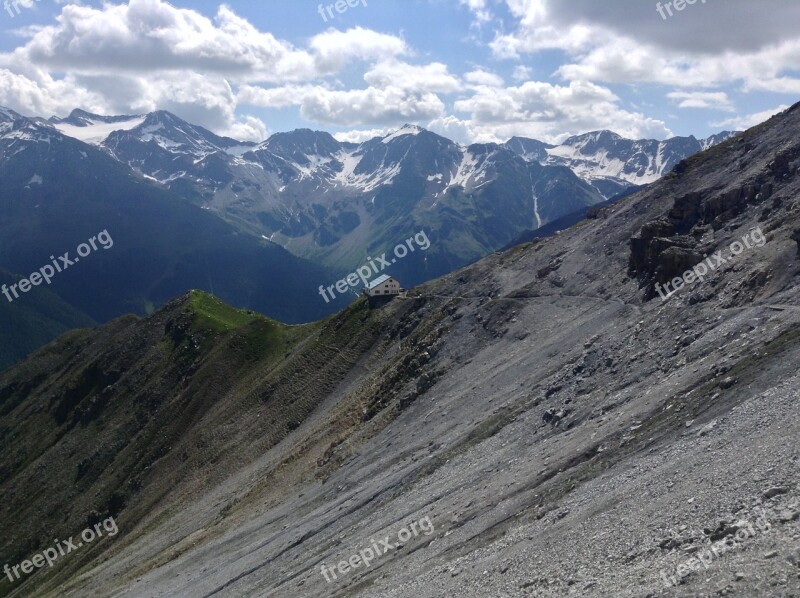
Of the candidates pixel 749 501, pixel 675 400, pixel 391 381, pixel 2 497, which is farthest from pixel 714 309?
pixel 2 497

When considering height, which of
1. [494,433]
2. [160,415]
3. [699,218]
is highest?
[160,415]

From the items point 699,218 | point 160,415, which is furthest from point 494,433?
point 160,415

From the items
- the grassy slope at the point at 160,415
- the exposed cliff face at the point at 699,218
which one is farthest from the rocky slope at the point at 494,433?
the grassy slope at the point at 160,415

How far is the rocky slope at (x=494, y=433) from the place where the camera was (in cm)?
3225

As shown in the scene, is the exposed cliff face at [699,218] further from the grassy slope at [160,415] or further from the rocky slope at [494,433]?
the grassy slope at [160,415]

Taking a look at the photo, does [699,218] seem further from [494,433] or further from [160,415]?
[160,415]

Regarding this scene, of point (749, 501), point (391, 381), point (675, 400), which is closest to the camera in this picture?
point (749, 501)

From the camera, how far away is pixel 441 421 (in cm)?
7094

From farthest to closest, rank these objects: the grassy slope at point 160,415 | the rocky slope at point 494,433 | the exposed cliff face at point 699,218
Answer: the grassy slope at point 160,415
the exposed cliff face at point 699,218
the rocky slope at point 494,433

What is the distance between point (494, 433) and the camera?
5981cm

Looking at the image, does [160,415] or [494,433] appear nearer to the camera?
[494,433]

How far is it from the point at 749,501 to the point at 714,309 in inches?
1304

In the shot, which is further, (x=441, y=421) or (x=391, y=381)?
(x=391, y=381)

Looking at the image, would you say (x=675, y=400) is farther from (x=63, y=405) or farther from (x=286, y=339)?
(x=63, y=405)
